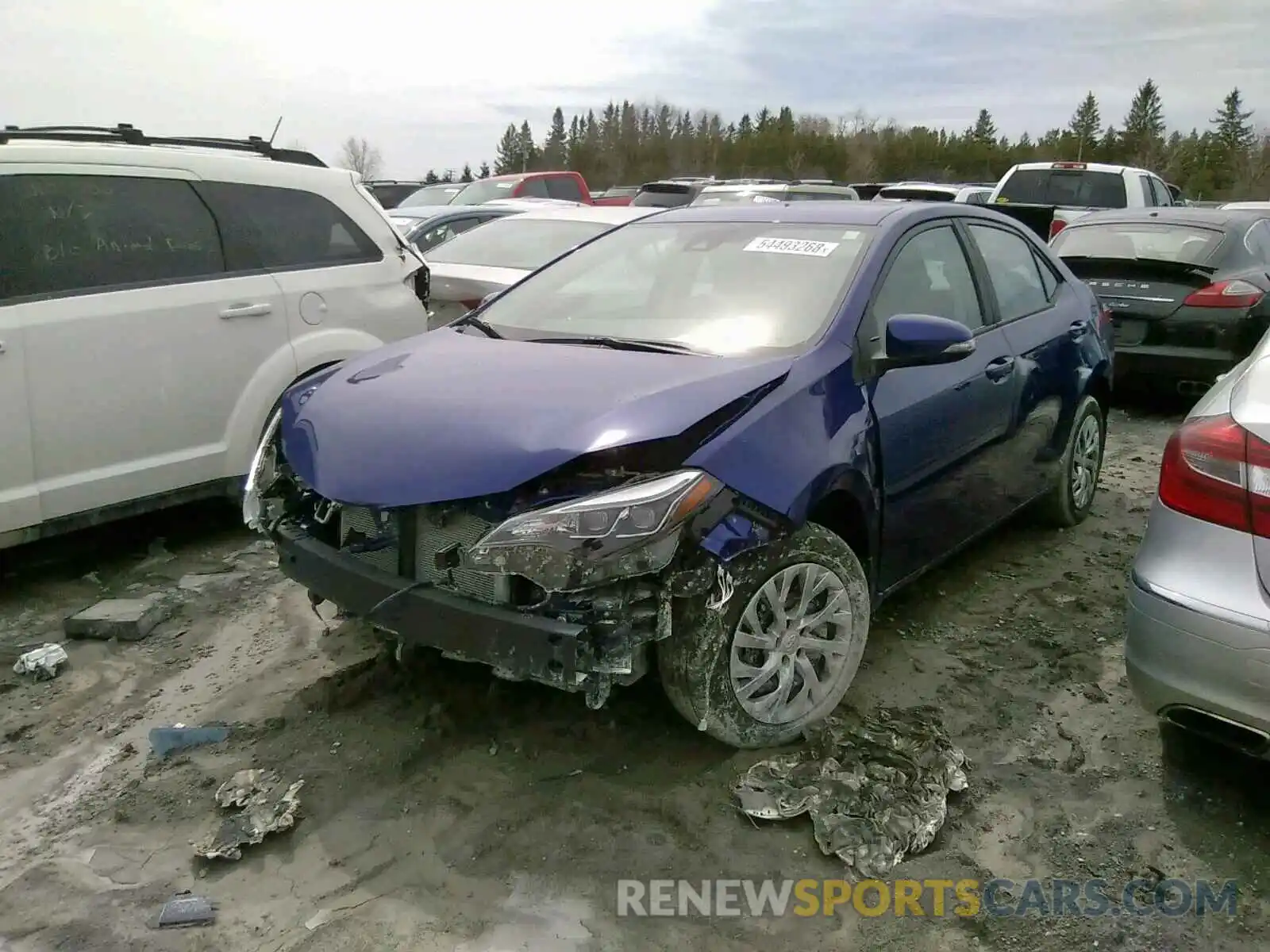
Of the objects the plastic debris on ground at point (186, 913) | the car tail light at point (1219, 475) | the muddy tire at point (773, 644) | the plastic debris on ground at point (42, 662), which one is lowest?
the plastic debris on ground at point (186, 913)

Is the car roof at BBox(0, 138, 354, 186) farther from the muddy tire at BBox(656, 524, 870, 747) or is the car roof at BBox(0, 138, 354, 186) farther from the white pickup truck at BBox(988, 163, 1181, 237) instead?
the white pickup truck at BBox(988, 163, 1181, 237)

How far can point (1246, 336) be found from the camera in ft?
22.7

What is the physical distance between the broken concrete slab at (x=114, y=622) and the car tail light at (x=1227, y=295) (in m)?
7.18

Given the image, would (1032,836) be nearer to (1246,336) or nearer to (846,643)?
(846,643)

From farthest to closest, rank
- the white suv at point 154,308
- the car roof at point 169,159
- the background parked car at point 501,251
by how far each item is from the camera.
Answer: the background parked car at point 501,251
the car roof at point 169,159
the white suv at point 154,308

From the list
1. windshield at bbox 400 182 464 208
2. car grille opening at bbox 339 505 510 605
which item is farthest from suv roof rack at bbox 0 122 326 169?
windshield at bbox 400 182 464 208

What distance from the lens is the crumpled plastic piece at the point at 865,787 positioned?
106 inches

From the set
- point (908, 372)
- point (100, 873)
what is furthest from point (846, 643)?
point (100, 873)

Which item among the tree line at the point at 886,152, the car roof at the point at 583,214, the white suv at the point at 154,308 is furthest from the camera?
the tree line at the point at 886,152

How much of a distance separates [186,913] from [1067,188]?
1383 centimetres

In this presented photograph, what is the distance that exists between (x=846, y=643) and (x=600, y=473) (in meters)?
1.08

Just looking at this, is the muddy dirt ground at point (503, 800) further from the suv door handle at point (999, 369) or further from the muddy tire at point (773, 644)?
the suv door handle at point (999, 369)

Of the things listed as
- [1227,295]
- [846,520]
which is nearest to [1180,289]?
[1227,295]

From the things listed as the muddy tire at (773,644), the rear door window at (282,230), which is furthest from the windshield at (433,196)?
the muddy tire at (773,644)
